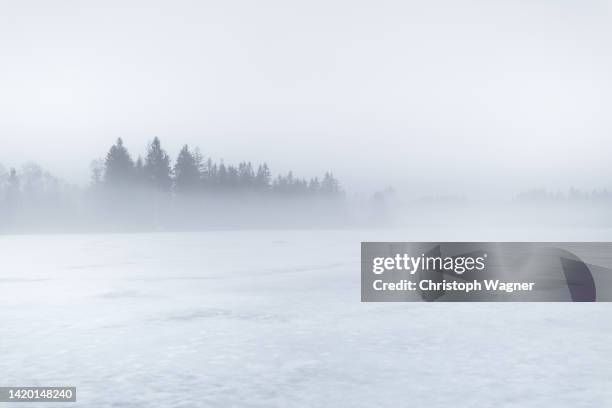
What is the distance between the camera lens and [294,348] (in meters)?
9.93

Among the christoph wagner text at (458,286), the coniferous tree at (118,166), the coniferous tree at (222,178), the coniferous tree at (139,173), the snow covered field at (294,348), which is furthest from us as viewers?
the coniferous tree at (222,178)

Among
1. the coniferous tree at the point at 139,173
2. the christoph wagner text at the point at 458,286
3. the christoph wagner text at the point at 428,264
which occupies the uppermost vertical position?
the coniferous tree at the point at 139,173

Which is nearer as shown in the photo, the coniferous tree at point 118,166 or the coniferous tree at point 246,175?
the coniferous tree at point 118,166

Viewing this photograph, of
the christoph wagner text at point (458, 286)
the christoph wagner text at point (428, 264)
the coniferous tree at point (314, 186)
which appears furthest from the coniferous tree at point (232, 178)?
the christoph wagner text at point (458, 286)

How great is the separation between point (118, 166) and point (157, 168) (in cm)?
1145

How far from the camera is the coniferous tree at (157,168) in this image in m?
112

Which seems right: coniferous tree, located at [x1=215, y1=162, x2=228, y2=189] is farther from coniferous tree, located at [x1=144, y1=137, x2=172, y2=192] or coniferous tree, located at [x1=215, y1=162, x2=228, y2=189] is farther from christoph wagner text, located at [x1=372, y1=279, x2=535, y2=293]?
christoph wagner text, located at [x1=372, y1=279, x2=535, y2=293]

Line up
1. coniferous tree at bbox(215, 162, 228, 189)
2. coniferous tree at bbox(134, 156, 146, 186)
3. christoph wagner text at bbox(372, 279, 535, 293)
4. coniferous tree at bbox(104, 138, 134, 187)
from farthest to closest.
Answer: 1. coniferous tree at bbox(215, 162, 228, 189)
2. coniferous tree at bbox(134, 156, 146, 186)
3. coniferous tree at bbox(104, 138, 134, 187)
4. christoph wagner text at bbox(372, 279, 535, 293)

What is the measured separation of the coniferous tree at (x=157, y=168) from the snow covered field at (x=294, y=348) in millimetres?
95824

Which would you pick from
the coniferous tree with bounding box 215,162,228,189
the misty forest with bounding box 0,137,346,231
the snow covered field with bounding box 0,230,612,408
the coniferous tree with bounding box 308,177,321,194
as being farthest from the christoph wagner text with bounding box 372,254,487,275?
the coniferous tree with bounding box 308,177,321,194

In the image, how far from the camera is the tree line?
337ft

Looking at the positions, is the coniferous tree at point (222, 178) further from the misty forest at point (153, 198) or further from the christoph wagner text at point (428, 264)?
the christoph wagner text at point (428, 264)

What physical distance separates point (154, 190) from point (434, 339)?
104 m

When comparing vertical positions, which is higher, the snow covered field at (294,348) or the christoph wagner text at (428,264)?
the christoph wagner text at (428,264)
